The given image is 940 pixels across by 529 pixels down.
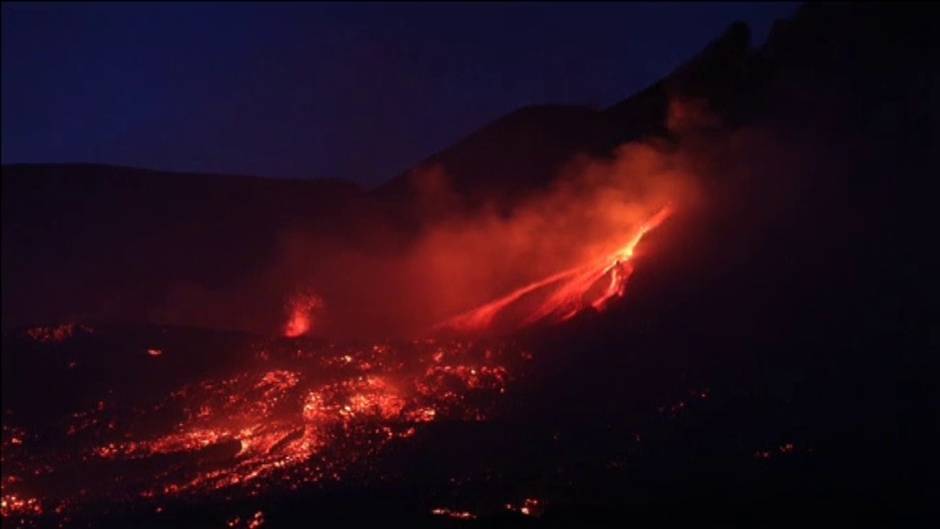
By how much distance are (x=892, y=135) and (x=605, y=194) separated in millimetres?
2785

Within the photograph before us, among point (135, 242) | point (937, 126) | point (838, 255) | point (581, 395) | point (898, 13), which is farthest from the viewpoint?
point (135, 242)

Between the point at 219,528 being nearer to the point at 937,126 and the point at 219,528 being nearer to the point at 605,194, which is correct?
the point at 605,194

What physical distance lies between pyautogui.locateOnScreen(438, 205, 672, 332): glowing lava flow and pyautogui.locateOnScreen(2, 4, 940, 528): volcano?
0.14 feet

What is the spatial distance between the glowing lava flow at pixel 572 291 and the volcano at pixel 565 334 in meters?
0.04

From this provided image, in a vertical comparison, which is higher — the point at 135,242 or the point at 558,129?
the point at 135,242

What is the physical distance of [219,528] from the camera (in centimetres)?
785

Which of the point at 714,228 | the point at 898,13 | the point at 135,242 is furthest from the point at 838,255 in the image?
the point at 135,242

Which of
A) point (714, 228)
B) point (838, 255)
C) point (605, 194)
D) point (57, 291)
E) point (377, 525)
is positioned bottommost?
point (377, 525)

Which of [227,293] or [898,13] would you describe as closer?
[898,13]

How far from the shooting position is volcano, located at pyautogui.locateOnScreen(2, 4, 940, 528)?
24.6 ft

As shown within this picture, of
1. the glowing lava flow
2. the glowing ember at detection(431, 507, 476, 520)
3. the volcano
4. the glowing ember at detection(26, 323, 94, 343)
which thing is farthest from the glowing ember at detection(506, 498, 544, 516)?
the glowing ember at detection(26, 323, 94, 343)

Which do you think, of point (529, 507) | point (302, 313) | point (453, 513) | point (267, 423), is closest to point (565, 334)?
point (529, 507)

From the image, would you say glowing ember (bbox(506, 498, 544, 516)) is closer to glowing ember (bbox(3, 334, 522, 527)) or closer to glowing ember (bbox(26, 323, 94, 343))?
glowing ember (bbox(3, 334, 522, 527))

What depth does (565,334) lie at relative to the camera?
9.09m
